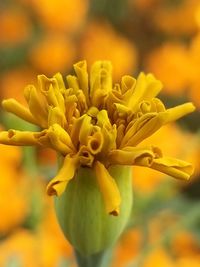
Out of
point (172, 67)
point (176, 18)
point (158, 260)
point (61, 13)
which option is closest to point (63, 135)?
point (158, 260)

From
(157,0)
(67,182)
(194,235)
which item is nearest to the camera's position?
(67,182)

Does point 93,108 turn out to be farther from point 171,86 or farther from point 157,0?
point 157,0

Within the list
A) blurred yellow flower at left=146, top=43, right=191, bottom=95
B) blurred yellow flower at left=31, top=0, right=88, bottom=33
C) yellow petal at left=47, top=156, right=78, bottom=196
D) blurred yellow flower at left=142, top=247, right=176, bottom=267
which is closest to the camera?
yellow petal at left=47, top=156, right=78, bottom=196

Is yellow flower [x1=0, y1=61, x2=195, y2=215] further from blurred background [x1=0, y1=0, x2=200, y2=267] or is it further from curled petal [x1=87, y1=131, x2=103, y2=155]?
blurred background [x1=0, y1=0, x2=200, y2=267]

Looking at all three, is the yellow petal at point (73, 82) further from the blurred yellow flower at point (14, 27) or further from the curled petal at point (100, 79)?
the blurred yellow flower at point (14, 27)

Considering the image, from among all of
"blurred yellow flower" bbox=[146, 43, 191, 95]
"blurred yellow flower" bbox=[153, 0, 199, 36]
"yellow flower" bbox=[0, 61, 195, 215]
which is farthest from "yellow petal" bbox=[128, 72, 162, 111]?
"blurred yellow flower" bbox=[153, 0, 199, 36]

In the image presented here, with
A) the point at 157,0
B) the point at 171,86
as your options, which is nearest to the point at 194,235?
the point at 171,86

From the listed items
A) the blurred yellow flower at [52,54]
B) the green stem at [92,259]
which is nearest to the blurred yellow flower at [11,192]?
the blurred yellow flower at [52,54]
